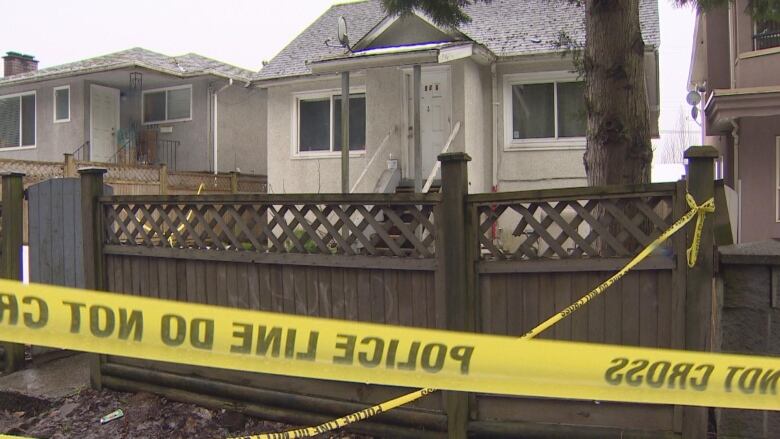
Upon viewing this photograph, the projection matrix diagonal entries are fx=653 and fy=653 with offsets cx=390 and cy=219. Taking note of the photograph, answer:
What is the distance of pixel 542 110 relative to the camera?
12797 mm

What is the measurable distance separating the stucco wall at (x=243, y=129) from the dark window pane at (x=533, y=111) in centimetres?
909

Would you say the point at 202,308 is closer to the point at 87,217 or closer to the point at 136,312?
the point at 136,312

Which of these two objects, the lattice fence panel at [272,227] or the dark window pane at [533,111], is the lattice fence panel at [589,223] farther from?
the dark window pane at [533,111]

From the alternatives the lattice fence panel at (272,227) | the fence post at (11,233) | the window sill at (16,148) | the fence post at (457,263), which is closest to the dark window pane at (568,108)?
the lattice fence panel at (272,227)

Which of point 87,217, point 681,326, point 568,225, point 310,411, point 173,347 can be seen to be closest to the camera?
point 173,347

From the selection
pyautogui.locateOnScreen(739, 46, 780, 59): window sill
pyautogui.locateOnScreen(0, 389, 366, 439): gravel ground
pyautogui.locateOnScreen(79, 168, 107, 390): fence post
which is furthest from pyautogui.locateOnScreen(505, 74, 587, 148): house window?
pyautogui.locateOnScreen(0, 389, 366, 439): gravel ground

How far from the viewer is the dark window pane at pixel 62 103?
20281 mm

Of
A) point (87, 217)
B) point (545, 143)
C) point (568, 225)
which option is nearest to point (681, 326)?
point (568, 225)

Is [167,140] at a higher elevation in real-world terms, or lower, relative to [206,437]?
higher

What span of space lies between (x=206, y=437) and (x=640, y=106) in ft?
12.7

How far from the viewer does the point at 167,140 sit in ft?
65.1

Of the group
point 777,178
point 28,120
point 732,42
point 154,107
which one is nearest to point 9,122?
point 28,120

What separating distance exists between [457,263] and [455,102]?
871cm

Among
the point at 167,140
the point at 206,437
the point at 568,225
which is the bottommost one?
the point at 206,437
